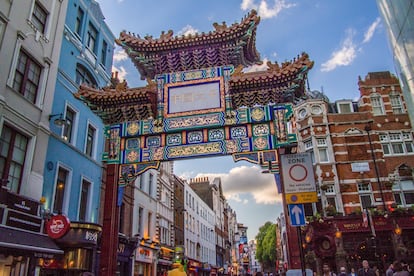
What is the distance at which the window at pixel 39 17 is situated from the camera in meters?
16.0

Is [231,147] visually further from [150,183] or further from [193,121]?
[150,183]

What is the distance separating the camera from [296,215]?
10.6 metres

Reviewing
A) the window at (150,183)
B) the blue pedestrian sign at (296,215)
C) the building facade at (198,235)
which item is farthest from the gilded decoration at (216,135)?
the building facade at (198,235)

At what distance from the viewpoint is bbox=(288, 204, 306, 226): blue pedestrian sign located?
10.6m

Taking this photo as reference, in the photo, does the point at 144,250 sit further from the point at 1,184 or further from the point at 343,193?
the point at 343,193

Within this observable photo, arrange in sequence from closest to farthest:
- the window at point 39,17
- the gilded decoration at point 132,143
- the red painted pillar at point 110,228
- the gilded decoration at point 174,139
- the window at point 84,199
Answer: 1. the red painted pillar at point 110,228
2. the gilded decoration at point 174,139
3. the gilded decoration at point 132,143
4. the window at point 39,17
5. the window at point 84,199

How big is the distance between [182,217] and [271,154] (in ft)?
98.6

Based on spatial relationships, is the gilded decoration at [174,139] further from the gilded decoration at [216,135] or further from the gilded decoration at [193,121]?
the gilded decoration at [216,135]

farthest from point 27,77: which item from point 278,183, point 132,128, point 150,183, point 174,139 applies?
point 150,183

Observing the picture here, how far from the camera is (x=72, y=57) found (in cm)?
1870

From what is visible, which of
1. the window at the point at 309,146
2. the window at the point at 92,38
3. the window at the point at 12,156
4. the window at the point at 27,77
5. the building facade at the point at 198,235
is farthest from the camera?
the building facade at the point at 198,235

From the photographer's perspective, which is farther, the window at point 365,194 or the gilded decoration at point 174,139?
the window at point 365,194

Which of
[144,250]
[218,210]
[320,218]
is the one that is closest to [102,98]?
[144,250]

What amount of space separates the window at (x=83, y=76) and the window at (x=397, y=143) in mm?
27032
